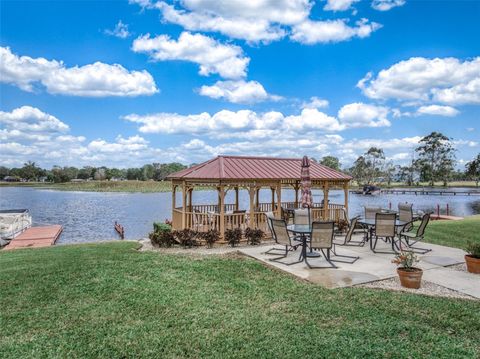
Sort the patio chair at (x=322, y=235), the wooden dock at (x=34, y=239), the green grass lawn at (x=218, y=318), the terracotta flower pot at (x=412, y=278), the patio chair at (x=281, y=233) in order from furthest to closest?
the wooden dock at (x=34, y=239)
the patio chair at (x=281, y=233)
the patio chair at (x=322, y=235)
the terracotta flower pot at (x=412, y=278)
the green grass lawn at (x=218, y=318)

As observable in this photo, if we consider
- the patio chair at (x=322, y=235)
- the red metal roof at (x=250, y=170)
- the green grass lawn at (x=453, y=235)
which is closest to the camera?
the patio chair at (x=322, y=235)

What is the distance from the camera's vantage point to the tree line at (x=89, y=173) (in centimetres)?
12100

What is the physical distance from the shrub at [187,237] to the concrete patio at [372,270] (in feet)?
6.28

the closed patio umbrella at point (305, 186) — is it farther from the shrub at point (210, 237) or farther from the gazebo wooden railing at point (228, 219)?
the shrub at point (210, 237)

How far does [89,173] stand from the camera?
13425cm

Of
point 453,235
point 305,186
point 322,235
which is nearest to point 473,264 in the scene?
point 322,235

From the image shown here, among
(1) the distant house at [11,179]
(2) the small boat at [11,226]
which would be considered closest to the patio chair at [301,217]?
(2) the small boat at [11,226]

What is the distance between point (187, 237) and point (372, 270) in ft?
17.6

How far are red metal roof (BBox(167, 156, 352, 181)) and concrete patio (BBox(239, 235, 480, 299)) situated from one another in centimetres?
300

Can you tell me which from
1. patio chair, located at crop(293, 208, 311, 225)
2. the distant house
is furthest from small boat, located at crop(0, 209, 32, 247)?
the distant house

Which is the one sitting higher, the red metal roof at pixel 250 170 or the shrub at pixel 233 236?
the red metal roof at pixel 250 170

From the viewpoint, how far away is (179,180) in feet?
39.3

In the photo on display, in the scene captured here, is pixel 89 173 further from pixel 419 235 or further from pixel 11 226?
pixel 419 235

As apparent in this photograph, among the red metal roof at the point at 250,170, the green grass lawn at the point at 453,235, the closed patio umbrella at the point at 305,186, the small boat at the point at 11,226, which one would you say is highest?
the red metal roof at the point at 250,170
